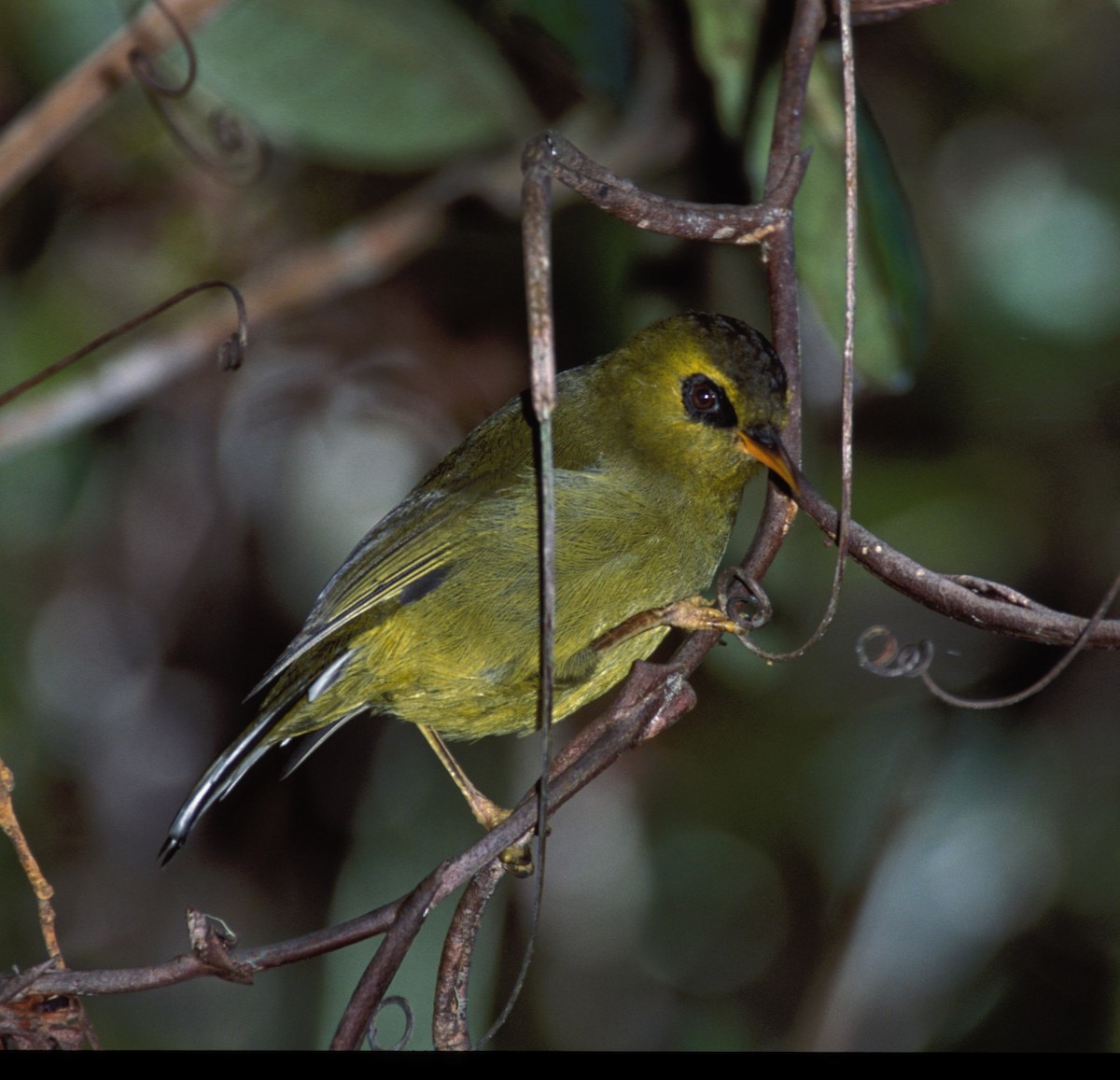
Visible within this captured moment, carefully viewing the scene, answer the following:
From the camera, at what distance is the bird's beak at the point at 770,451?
2062 mm

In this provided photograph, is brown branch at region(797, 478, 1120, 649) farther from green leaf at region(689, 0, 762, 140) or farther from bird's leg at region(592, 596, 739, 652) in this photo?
green leaf at region(689, 0, 762, 140)

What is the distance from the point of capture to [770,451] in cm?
232

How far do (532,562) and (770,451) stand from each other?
1.72ft

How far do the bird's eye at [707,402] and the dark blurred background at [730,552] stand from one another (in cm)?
29

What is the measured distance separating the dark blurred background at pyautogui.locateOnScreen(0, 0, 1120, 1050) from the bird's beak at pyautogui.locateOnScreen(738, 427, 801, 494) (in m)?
0.34

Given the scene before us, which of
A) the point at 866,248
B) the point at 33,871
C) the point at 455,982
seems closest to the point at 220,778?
the point at 33,871

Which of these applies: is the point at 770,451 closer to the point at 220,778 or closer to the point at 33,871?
the point at 220,778

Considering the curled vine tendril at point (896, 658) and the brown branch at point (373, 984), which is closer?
the brown branch at point (373, 984)

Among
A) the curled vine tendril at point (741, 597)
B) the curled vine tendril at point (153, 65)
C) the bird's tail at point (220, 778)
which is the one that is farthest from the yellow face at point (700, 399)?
the curled vine tendril at point (153, 65)

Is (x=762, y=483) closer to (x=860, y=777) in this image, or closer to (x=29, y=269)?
(x=860, y=777)

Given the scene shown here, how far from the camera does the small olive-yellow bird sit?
2445mm

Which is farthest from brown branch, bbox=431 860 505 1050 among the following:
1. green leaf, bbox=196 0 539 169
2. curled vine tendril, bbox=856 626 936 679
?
green leaf, bbox=196 0 539 169

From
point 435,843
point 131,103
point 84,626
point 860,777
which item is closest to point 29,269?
point 131,103

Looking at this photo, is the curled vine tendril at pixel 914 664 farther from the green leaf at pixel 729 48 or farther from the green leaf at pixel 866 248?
the green leaf at pixel 729 48
